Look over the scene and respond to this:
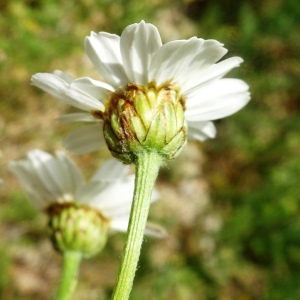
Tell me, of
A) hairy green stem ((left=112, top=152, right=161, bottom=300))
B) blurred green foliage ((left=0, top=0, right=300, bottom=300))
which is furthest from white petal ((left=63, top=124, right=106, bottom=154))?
blurred green foliage ((left=0, top=0, right=300, bottom=300))

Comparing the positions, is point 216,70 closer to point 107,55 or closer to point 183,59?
point 183,59

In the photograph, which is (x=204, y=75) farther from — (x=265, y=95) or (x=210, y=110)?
(x=265, y=95)

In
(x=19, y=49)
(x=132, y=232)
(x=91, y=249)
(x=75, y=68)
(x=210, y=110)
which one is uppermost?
(x=75, y=68)

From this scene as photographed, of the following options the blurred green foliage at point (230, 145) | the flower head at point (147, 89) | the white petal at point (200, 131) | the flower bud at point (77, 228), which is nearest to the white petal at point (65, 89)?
the flower head at point (147, 89)

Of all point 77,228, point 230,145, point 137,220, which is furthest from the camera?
point 230,145

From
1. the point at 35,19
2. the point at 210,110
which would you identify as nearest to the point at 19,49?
the point at 35,19

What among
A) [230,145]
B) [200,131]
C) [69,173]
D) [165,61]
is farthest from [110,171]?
[230,145]
